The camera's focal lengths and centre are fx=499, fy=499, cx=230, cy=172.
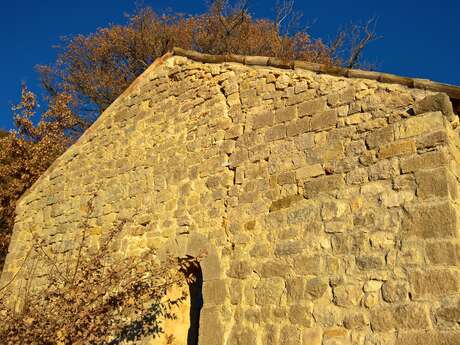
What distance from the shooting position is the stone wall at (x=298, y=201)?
4.25 m

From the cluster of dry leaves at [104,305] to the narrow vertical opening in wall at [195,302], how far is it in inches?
4.0

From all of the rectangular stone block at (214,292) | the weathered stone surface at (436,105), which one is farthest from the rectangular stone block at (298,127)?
the rectangular stone block at (214,292)

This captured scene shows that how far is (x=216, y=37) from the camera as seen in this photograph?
54.1ft

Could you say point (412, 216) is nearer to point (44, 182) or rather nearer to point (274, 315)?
point (274, 315)

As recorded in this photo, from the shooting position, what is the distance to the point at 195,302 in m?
6.29

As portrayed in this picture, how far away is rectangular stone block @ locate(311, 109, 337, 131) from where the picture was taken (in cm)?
522

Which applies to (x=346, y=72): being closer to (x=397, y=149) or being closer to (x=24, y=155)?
(x=397, y=149)

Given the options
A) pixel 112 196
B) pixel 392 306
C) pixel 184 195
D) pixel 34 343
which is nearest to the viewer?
pixel 392 306

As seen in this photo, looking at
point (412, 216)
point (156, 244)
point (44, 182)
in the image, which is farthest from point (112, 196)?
point (412, 216)

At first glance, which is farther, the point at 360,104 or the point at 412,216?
the point at 360,104

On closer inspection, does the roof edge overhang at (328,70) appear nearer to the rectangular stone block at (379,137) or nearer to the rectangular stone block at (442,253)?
the rectangular stone block at (379,137)

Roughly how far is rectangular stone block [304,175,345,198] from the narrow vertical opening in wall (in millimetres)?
1792

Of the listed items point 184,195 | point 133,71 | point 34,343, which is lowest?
point 34,343

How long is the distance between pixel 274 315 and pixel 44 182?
5641mm
